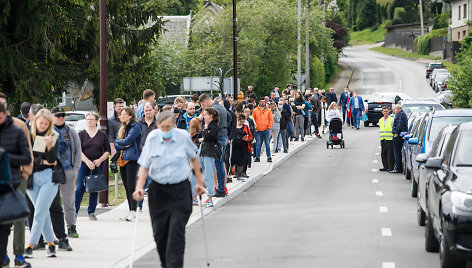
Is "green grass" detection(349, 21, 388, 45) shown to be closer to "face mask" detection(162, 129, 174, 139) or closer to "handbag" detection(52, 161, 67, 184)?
"handbag" detection(52, 161, 67, 184)

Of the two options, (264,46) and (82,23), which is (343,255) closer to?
(82,23)

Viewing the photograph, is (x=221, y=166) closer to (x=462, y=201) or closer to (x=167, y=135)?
(x=167, y=135)

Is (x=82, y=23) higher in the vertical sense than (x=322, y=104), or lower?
higher

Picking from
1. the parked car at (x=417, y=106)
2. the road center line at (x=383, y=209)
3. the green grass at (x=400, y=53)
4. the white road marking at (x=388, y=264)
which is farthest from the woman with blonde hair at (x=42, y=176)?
the green grass at (x=400, y=53)

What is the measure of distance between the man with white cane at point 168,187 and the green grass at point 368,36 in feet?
444

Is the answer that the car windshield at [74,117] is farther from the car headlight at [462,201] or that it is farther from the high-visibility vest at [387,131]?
the car headlight at [462,201]

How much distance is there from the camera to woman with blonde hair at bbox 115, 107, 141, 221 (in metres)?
14.1

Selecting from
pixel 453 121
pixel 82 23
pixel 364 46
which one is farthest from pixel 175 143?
pixel 364 46

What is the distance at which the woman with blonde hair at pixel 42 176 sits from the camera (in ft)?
35.6

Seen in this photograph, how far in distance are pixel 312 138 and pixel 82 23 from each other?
617 inches

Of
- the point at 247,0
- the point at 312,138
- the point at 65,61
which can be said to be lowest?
the point at 312,138

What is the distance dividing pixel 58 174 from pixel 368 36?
138 m

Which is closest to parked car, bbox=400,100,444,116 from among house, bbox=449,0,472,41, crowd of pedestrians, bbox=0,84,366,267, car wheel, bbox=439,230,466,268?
crowd of pedestrians, bbox=0,84,366,267

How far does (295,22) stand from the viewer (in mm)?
51938
